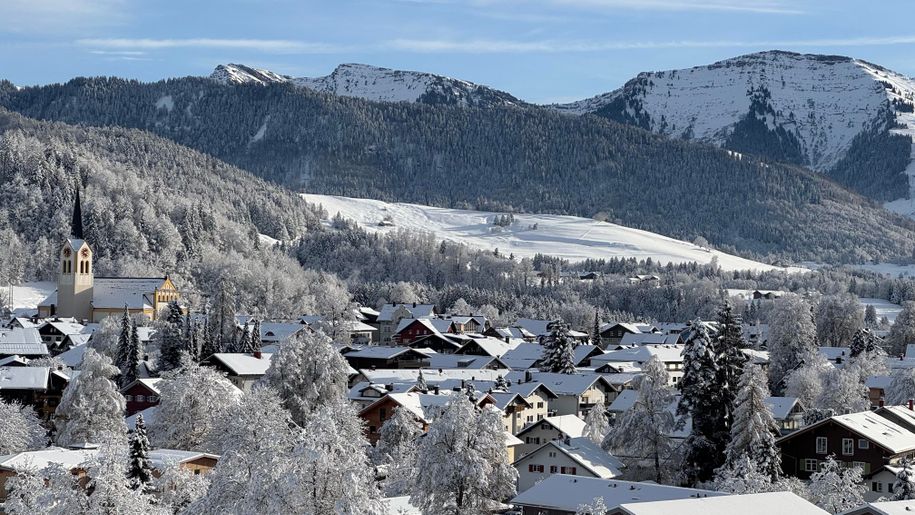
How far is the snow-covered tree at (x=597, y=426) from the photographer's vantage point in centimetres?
7981

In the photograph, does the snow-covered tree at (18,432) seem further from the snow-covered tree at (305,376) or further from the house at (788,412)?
the house at (788,412)

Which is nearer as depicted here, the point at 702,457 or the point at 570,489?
the point at 570,489

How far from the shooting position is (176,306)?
113062 mm

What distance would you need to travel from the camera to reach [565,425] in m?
83.9

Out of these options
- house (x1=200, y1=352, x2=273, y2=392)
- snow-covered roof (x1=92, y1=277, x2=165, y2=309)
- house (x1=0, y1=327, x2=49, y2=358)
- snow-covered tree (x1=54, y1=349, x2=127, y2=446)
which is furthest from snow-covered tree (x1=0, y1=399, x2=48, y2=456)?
snow-covered roof (x1=92, y1=277, x2=165, y2=309)

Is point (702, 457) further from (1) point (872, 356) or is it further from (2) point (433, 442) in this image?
(1) point (872, 356)

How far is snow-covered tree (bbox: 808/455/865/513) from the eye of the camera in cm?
5716

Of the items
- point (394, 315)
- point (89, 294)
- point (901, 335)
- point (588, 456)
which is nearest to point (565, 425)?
point (588, 456)

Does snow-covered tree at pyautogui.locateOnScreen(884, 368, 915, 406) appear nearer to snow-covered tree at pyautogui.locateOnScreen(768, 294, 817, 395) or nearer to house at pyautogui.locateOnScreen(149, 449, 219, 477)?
snow-covered tree at pyautogui.locateOnScreen(768, 294, 817, 395)

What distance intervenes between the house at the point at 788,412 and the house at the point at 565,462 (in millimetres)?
15389

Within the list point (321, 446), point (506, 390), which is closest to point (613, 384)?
point (506, 390)

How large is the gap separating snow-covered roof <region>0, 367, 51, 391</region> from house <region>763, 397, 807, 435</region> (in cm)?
4454

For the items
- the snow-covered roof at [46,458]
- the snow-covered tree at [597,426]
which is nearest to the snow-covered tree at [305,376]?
the snow-covered tree at [597,426]

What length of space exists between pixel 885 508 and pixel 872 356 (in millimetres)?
69973
